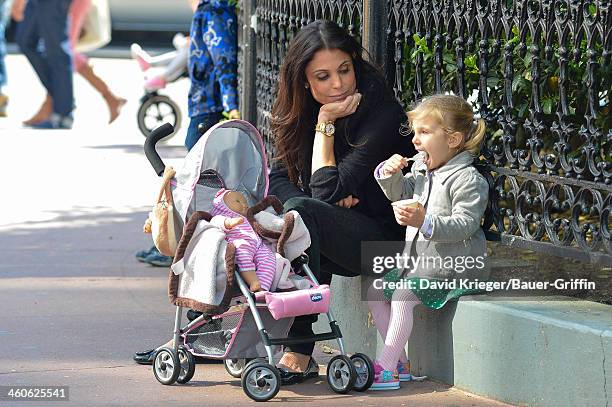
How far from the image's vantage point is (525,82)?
219 inches

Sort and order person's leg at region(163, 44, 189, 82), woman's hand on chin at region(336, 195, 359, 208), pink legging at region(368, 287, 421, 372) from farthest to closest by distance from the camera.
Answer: person's leg at region(163, 44, 189, 82) < woman's hand on chin at region(336, 195, 359, 208) < pink legging at region(368, 287, 421, 372)

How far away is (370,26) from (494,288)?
59.0 inches

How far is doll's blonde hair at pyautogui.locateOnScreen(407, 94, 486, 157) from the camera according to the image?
204 inches

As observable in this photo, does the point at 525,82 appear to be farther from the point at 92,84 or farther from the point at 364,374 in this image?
the point at 92,84

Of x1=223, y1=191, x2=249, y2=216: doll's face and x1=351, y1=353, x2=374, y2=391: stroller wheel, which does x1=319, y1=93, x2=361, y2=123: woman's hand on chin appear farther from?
x1=351, y1=353, x2=374, y2=391: stroller wheel

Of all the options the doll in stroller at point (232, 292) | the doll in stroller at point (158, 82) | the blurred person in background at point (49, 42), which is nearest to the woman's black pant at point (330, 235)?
the doll in stroller at point (232, 292)

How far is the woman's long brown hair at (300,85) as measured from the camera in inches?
222

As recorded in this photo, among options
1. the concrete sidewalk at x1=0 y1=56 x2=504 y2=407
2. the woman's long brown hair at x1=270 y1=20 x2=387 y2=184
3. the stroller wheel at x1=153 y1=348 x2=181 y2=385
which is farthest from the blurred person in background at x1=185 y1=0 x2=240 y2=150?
the stroller wheel at x1=153 y1=348 x2=181 y2=385

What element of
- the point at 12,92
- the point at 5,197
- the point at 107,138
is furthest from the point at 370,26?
the point at 12,92

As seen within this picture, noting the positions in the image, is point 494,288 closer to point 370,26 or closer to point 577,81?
point 577,81

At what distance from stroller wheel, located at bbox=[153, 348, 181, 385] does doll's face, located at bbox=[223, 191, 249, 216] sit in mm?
648

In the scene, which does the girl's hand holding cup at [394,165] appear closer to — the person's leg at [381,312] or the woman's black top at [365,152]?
the woman's black top at [365,152]

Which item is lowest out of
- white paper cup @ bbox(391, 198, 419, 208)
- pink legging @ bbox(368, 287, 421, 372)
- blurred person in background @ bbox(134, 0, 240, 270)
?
pink legging @ bbox(368, 287, 421, 372)

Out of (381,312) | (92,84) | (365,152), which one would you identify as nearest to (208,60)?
(365,152)
